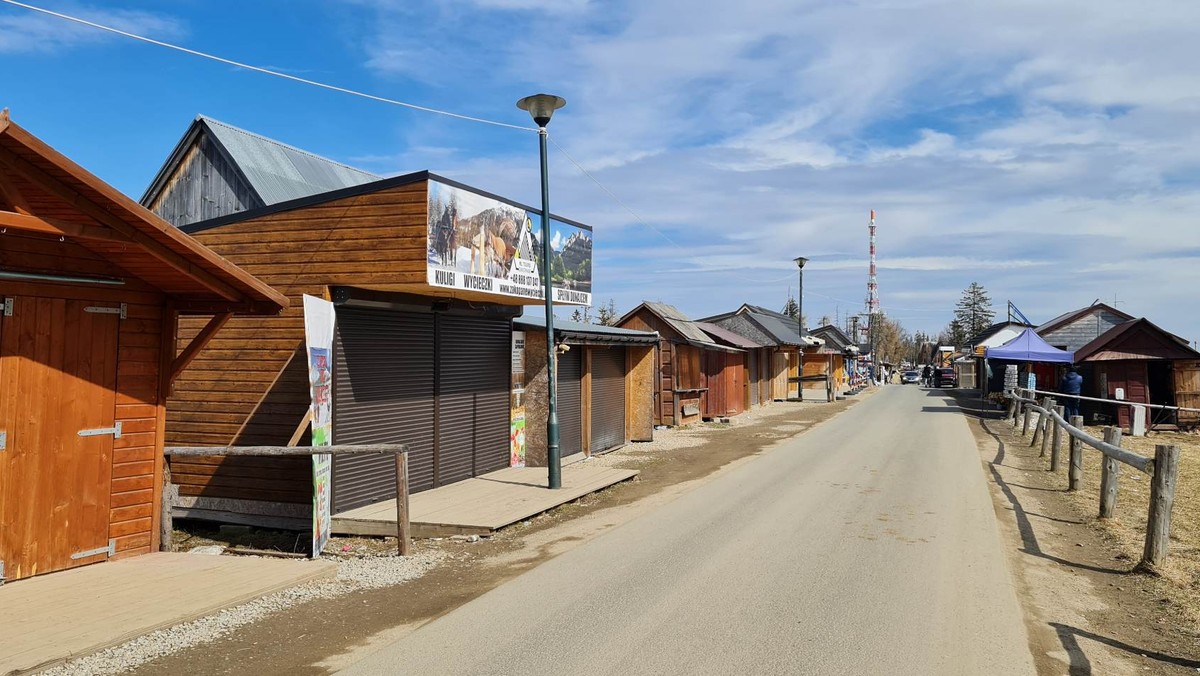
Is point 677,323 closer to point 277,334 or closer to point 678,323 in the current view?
point 678,323

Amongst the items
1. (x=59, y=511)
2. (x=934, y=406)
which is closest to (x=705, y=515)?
(x=59, y=511)

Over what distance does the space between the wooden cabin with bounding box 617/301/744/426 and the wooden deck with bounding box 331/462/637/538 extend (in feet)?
32.8

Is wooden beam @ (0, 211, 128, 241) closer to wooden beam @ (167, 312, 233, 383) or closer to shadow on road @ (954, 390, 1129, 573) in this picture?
wooden beam @ (167, 312, 233, 383)

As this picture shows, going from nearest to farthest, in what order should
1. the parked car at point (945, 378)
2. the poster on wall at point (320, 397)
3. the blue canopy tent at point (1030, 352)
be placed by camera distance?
the poster on wall at point (320, 397), the blue canopy tent at point (1030, 352), the parked car at point (945, 378)

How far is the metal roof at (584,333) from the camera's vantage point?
592 inches

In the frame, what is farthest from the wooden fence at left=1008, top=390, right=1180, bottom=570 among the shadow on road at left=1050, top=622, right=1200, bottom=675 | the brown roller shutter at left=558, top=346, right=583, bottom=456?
the brown roller shutter at left=558, top=346, right=583, bottom=456

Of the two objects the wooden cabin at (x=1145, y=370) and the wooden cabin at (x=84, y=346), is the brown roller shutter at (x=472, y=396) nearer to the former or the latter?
the wooden cabin at (x=84, y=346)

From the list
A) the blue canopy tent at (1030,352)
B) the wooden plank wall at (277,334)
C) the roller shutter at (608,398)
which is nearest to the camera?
A: the wooden plank wall at (277,334)

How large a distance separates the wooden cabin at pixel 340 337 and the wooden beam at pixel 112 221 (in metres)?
2.31

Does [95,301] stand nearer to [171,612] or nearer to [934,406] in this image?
[171,612]

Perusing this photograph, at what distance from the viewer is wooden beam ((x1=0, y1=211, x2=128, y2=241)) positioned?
5.81 m

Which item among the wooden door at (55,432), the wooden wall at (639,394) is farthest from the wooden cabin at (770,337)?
the wooden door at (55,432)

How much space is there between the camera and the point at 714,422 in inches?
1106

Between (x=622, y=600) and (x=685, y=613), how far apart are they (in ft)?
2.03
